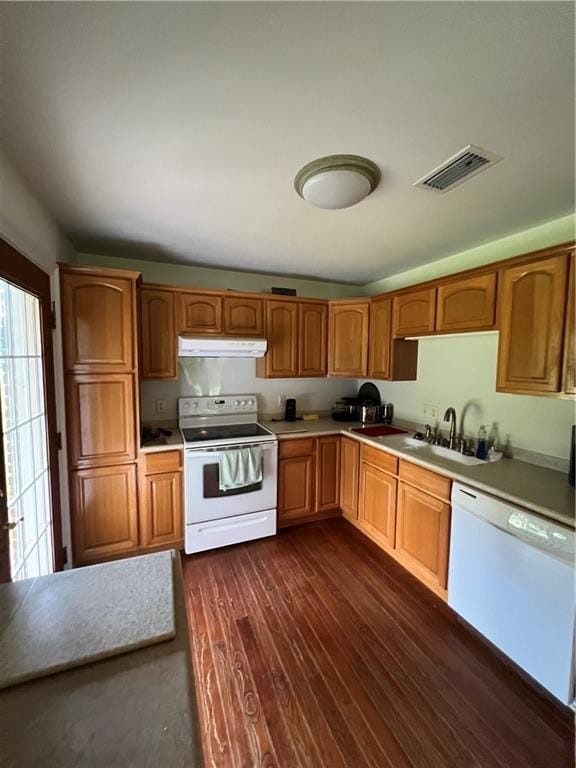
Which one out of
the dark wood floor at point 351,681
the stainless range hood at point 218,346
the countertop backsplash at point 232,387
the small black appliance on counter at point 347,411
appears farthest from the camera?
the small black appliance on counter at point 347,411

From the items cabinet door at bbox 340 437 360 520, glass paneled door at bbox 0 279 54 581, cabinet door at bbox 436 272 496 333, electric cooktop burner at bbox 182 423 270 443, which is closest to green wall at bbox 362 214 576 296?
→ cabinet door at bbox 436 272 496 333

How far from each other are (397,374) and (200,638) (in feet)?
8.03

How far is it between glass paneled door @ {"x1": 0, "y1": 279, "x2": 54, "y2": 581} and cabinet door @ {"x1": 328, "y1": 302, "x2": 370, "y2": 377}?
2419 millimetres

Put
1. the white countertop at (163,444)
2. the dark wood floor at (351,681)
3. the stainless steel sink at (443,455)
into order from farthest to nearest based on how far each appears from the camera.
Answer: the white countertop at (163,444)
the stainless steel sink at (443,455)
the dark wood floor at (351,681)

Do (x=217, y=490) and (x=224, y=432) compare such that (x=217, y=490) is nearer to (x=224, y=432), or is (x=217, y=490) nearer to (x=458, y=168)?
(x=224, y=432)

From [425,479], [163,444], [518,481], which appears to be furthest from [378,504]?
[163,444]

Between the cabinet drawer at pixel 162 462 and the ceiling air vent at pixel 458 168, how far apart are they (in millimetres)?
2362

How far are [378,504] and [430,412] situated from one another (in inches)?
37.8

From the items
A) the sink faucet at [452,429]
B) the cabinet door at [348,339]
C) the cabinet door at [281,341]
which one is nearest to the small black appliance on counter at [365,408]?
the cabinet door at [348,339]

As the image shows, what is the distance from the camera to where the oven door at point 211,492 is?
2508mm

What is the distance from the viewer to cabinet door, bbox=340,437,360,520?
9.58 feet

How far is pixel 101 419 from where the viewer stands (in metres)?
2.25

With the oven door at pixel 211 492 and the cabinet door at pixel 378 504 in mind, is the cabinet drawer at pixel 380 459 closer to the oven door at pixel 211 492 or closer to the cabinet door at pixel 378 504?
the cabinet door at pixel 378 504

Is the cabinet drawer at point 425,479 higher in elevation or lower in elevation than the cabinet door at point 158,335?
lower
